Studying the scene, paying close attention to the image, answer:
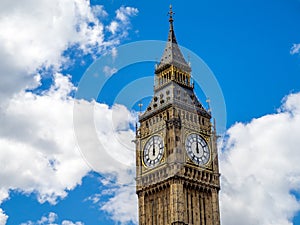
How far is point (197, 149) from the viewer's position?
415 ft

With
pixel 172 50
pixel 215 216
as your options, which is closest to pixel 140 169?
pixel 215 216

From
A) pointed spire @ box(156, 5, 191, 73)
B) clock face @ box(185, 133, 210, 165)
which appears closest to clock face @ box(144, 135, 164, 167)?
clock face @ box(185, 133, 210, 165)

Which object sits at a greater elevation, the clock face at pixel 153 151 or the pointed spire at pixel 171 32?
the pointed spire at pixel 171 32

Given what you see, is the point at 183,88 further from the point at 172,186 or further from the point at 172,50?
the point at 172,186

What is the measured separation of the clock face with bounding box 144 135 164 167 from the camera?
12544 centimetres

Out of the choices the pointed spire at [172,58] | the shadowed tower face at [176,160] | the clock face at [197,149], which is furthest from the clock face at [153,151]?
the pointed spire at [172,58]

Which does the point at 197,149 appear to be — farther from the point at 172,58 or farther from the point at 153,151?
the point at 172,58

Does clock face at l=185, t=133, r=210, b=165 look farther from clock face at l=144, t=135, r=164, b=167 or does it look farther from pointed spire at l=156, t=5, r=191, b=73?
pointed spire at l=156, t=5, r=191, b=73

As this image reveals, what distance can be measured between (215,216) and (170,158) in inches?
483

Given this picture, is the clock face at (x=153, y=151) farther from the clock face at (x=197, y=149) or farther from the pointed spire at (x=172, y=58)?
the pointed spire at (x=172, y=58)

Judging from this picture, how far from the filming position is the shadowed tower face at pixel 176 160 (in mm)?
Result: 121500

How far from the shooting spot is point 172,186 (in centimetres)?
12075

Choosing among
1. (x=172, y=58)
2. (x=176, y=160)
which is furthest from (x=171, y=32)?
(x=176, y=160)

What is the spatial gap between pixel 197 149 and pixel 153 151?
7374mm
